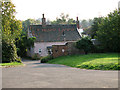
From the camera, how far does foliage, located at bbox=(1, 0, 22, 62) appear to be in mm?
27942

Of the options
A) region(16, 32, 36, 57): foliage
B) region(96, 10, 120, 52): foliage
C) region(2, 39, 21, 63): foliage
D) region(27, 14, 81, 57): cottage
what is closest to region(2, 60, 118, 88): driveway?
region(2, 39, 21, 63): foliage

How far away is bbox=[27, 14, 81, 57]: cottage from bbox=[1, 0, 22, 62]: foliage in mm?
19698

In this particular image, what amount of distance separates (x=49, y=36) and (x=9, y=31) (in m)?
24.1

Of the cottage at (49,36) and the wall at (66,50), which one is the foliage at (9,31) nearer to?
the wall at (66,50)

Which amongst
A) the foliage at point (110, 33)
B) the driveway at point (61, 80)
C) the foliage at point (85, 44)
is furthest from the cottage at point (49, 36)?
the driveway at point (61, 80)

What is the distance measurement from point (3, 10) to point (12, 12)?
4.67ft

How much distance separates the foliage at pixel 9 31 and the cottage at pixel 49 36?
1970 centimetres

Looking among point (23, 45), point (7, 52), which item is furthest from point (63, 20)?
point (7, 52)

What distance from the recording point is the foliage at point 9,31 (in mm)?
27942

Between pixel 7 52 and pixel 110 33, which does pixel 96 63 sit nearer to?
pixel 7 52

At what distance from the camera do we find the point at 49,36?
5503 centimetres

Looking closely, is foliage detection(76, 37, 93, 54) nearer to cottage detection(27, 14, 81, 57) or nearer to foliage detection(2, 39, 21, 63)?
foliage detection(2, 39, 21, 63)

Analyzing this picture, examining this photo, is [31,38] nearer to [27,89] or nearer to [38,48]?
[38,48]

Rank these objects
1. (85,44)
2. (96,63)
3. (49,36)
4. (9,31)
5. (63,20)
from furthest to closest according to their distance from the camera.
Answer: (63,20)
(49,36)
(85,44)
(9,31)
(96,63)
